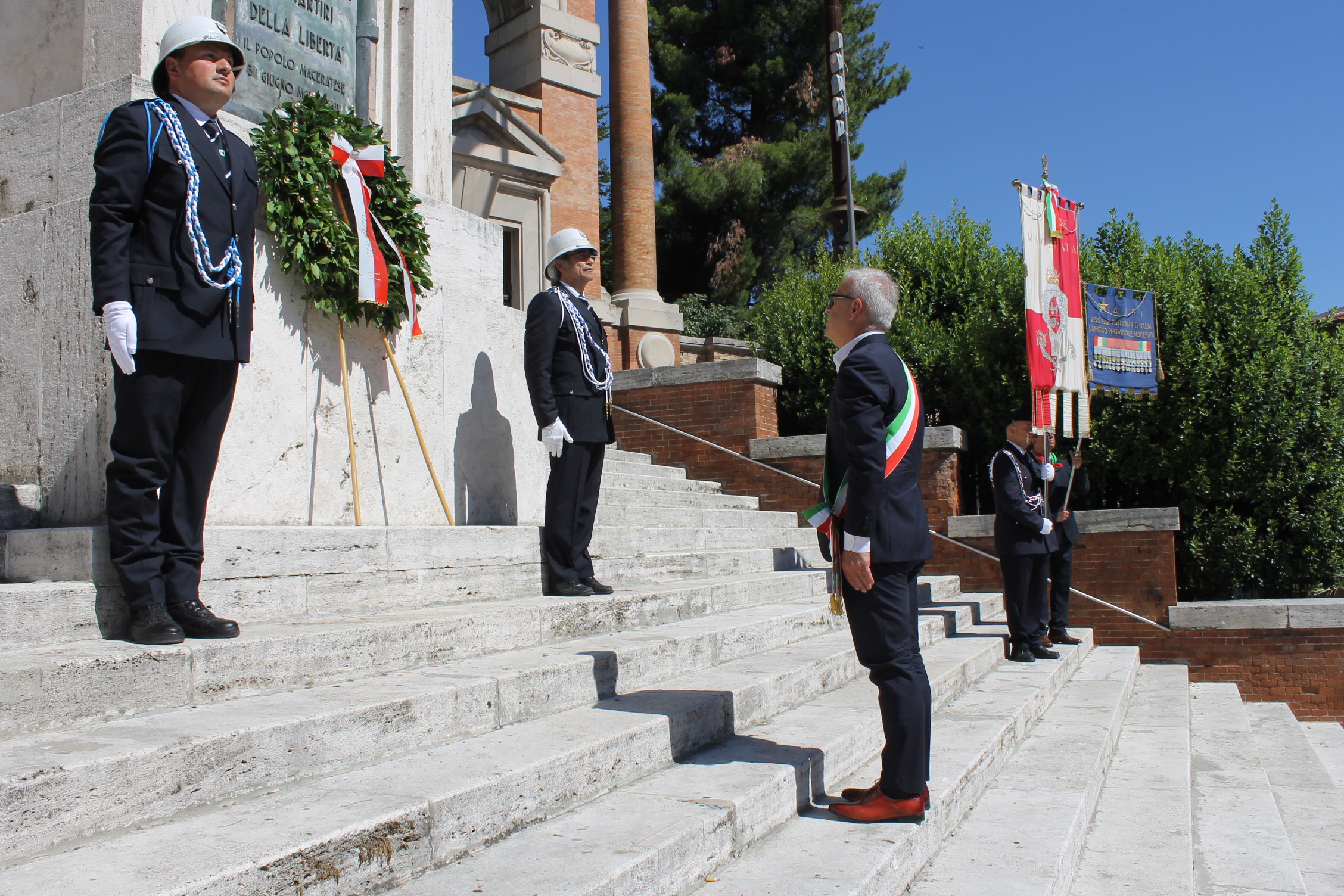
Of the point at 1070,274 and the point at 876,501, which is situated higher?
the point at 1070,274

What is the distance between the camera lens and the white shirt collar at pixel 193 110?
3.51 m

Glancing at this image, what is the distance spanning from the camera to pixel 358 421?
4922mm

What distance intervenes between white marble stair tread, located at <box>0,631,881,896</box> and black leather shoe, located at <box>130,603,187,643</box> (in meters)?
0.81

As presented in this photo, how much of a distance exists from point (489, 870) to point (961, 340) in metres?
10.4

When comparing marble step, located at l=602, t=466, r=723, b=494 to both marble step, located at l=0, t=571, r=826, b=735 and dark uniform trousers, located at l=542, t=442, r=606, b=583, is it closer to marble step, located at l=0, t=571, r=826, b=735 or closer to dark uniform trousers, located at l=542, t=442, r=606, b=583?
dark uniform trousers, located at l=542, t=442, r=606, b=583

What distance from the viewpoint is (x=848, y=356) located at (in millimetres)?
3324

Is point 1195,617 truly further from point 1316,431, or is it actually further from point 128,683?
point 128,683

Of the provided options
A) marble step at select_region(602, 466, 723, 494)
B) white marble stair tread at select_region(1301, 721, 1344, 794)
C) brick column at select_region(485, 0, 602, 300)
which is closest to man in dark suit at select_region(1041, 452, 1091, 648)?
white marble stair tread at select_region(1301, 721, 1344, 794)

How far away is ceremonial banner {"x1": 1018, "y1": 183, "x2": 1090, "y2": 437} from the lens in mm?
8406

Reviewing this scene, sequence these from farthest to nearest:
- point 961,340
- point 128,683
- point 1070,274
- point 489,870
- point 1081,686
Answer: point 961,340 < point 1070,274 < point 1081,686 < point 128,683 < point 489,870

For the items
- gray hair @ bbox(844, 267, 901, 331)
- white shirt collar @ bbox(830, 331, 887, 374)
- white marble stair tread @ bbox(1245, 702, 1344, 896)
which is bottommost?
white marble stair tread @ bbox(1245, 702, 1344, 896)

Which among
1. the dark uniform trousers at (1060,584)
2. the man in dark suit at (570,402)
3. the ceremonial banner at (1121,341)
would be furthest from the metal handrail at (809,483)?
the man in dark suit at (570,402)

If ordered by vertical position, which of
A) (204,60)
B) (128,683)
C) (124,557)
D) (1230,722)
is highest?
(204,60)

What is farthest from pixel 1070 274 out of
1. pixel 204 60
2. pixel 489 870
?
pixel 489 870
